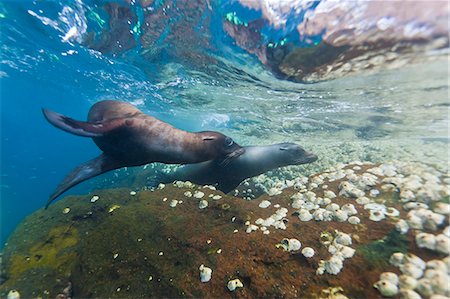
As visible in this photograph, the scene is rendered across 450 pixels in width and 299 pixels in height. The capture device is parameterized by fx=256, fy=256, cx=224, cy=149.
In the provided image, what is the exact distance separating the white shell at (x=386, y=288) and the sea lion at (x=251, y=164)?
4.16 meters

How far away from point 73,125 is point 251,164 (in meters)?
4.11

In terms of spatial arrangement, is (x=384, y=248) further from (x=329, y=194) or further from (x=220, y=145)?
(x=220, y=145)

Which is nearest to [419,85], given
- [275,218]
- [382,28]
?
[382,28]

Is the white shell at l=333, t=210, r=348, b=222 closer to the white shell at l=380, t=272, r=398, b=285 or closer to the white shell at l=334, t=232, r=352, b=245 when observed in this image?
the white shell at l=334, t=232, r=352, b=245

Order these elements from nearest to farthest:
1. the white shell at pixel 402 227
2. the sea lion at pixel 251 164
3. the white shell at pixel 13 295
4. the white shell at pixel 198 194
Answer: the white shell at pixel 402 227, the white shell at pixel 13 295, the white shell at pixel 198 194, the sea lion at pixel 251 164

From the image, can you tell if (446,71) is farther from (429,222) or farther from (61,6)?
(61,6)

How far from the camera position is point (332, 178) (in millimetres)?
5438

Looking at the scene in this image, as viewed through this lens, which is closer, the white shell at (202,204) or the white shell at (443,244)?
the white shell at (443,244)

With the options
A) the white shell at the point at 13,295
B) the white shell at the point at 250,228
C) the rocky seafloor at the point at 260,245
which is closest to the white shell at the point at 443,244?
the rocky seafloor at the point at 260,245

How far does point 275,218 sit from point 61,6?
974 cm

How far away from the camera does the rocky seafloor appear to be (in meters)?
2.88

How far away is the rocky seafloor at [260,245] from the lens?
288cm

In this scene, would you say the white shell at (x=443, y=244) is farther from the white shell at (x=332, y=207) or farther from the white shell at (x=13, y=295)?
the white shell at (x=13, y=295)

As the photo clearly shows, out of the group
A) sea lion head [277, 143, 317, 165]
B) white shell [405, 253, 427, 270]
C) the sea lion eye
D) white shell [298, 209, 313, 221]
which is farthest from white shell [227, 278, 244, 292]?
sea lion head [277, 143, 317, 165]
